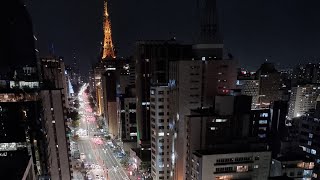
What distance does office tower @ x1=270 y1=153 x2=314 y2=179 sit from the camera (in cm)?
2628

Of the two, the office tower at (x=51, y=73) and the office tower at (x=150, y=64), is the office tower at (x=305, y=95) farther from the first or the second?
the office tower at (x=51, y=73)

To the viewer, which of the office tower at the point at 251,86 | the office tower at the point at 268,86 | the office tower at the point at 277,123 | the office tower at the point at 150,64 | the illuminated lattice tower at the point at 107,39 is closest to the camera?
the office tower at the point at 277,123

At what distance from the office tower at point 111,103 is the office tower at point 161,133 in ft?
76.9

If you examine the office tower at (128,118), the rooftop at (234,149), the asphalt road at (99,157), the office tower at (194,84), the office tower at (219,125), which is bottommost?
the asphalt road at (99,157)

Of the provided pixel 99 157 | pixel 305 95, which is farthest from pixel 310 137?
pixel 305 95

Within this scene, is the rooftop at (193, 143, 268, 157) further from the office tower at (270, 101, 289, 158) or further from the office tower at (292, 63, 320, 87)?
the office tower at (292, 63, 320, 87)

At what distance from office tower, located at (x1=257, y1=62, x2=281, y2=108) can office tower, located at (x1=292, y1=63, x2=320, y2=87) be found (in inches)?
211

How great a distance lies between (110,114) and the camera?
193 ft

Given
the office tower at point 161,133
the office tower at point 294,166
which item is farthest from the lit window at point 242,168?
the office tower at point 161,133

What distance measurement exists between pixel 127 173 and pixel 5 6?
84.8ft

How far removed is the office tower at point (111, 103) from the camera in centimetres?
5800

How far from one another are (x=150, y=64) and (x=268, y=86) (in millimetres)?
40489

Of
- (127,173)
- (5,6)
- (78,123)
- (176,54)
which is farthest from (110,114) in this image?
(5,6)

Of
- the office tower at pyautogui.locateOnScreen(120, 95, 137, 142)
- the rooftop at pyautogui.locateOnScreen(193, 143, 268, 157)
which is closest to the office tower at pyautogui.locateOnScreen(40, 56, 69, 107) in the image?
the office tower at pyautogui.locateOnScreen(120, 95, 137, 142)
